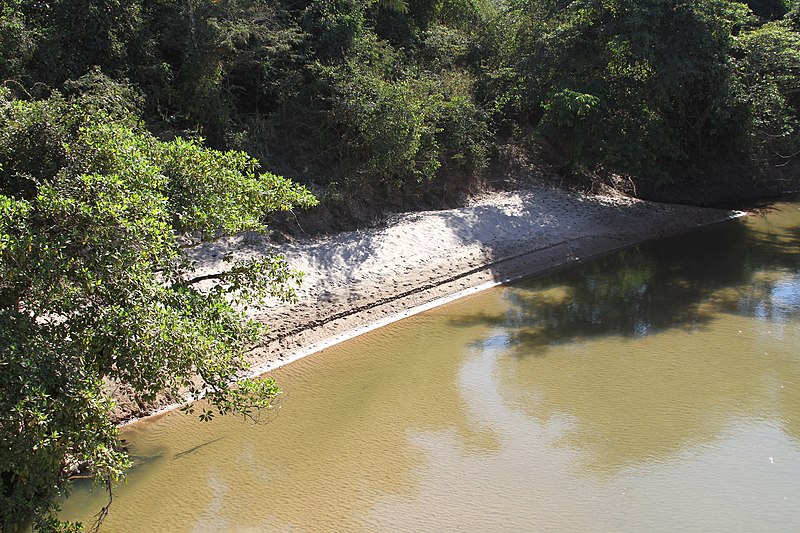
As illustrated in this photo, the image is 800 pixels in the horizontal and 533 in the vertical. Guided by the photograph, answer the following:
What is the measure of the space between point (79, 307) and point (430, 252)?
30.7ft

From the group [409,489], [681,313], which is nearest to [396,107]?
[681,313]

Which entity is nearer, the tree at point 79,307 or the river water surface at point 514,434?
the tree at point 79,307

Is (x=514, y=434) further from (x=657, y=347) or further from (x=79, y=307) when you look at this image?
(x=79, y=307)

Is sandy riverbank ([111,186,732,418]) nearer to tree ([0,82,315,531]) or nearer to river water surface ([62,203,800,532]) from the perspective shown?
river water surface ([62,203,800,532])

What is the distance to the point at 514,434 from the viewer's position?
9.55m

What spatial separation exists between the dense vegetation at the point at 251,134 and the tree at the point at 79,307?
0.8 inches

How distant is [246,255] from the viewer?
13508 millimetres

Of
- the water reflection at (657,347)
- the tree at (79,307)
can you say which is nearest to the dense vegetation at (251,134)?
the tree at (79,307)

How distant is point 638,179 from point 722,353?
9.99 meters

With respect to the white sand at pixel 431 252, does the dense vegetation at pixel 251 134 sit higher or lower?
higher

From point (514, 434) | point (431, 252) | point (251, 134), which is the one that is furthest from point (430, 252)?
point (514, 434)

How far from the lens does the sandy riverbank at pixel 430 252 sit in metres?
12.6

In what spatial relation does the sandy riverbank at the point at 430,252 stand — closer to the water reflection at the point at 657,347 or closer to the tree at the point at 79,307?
the water reflection at the point at 657,347

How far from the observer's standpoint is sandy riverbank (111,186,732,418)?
12586 mm
